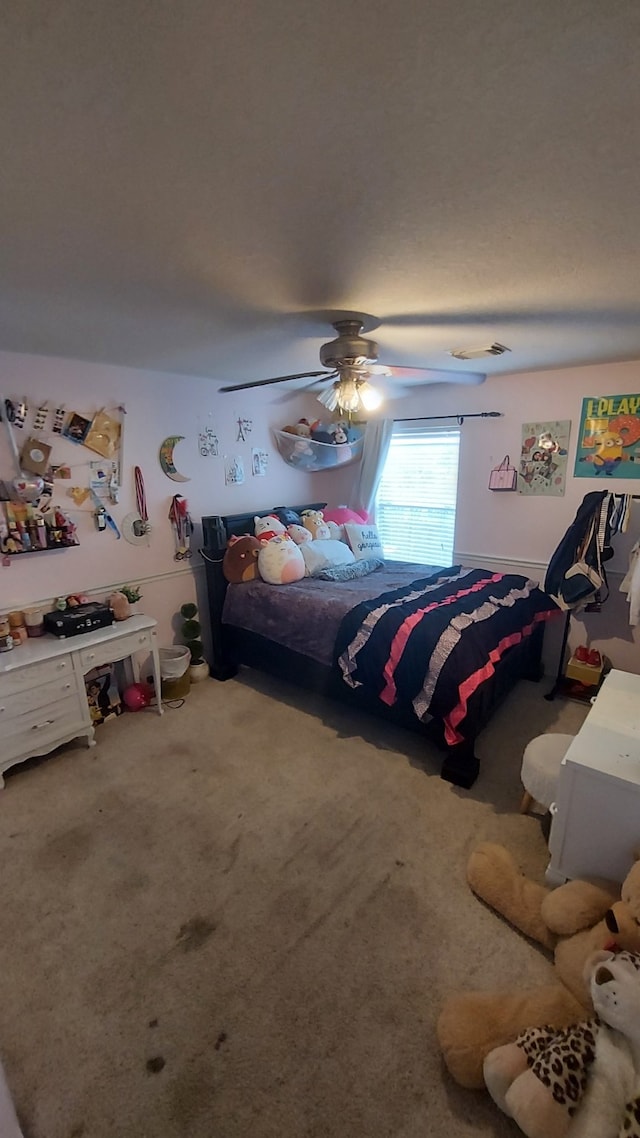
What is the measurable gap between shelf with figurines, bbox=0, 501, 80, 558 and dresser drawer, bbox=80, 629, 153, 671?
64cm

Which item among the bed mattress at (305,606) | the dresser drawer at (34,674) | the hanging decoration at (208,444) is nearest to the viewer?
the dresser drawer at (34,674)

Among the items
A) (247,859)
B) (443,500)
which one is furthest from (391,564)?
A: (247,859)

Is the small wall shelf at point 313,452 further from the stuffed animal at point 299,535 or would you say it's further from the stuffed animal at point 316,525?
the stuffed animal at point 299,535

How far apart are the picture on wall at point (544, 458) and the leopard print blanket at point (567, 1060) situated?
9.43 feet

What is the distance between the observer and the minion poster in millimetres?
2885

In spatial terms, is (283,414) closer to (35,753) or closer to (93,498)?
(93,498)

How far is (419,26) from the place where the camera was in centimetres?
61

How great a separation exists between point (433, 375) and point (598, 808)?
2.12 m

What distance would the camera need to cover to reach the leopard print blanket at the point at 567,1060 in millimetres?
1045

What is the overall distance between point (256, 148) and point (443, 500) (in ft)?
10.5

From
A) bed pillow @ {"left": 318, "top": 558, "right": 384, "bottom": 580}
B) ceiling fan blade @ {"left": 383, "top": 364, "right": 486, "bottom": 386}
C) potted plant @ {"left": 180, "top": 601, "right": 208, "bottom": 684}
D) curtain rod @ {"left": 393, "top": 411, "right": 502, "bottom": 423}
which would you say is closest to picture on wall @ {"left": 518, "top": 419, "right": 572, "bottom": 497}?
curtain rod @ {"left": 393, "top": 411, "right": 502, "bottom": 423}

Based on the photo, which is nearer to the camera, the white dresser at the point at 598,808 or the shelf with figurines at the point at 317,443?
the white dresser at the point at 598,808

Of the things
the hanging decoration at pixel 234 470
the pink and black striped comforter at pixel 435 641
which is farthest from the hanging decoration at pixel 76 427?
the pink and black striped comforter at pixel 435 641

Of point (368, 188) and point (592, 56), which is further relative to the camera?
point (368, 188)
